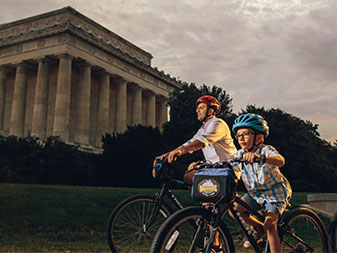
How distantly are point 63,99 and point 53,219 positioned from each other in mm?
42672

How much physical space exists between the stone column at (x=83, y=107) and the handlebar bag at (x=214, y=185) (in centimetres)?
5137

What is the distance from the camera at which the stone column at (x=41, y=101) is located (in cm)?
5384

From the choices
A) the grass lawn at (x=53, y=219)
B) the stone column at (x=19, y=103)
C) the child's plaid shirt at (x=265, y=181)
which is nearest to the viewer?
the child's plaid shirt at (x=265, y=181)

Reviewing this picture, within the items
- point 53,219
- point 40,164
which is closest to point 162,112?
point 40,164

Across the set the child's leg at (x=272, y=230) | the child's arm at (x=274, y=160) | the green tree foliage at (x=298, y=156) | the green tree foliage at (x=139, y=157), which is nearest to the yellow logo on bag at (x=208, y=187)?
the child's arm at (x=274, y=160)

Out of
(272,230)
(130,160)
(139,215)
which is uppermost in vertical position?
(130,160)

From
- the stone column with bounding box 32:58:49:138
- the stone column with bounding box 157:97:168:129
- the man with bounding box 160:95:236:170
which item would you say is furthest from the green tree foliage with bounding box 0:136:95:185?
the stone column with bounding box 157:97:168:129

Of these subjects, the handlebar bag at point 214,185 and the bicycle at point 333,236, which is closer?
the handlebar bag at point 214,185

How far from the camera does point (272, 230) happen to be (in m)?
5.12

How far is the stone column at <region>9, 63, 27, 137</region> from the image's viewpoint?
56469mm

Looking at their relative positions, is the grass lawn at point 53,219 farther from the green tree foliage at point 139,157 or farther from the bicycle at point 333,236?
the green tree foliage at point 139,157

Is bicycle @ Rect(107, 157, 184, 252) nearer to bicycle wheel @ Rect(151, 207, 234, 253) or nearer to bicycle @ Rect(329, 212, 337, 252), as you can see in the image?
bicycle wheel @ Rect(151, 207, 234, 253)

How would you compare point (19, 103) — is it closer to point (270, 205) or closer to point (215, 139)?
point (215, 139)

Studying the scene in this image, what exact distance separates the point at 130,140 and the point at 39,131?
1871cm
